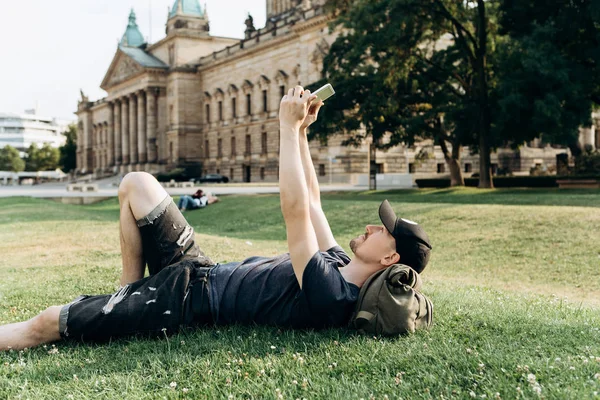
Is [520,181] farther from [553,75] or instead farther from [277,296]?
[277,296]

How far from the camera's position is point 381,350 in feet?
12.3

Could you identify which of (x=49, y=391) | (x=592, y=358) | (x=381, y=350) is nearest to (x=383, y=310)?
(x=381, y=350)

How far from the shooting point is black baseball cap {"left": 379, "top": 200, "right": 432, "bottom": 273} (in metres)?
3.85

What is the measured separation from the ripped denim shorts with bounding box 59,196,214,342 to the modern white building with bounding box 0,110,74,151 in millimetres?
166489

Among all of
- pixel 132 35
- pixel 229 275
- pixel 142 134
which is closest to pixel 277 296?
pixel 229 275

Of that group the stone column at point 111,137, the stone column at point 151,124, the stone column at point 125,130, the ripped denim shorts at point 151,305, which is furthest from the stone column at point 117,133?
the ripped denim shorts at point 151,305

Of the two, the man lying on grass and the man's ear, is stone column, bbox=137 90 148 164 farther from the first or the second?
the man's ear

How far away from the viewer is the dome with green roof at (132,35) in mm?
95844

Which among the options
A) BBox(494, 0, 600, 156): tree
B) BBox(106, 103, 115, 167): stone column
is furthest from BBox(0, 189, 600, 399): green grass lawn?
BBox(106, 103, 115, 167): stone column

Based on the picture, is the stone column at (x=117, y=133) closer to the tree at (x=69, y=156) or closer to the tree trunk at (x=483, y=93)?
the tree at (x=69, y=156)

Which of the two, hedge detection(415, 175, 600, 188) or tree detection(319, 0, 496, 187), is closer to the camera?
tree detection(319, 0, 496, 187)

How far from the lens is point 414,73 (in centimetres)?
2959

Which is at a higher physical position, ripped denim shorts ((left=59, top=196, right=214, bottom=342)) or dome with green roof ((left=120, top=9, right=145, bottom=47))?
dome with green roof ((left=120, top=9, right=145, bottom=47))

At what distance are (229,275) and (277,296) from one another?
362mm
